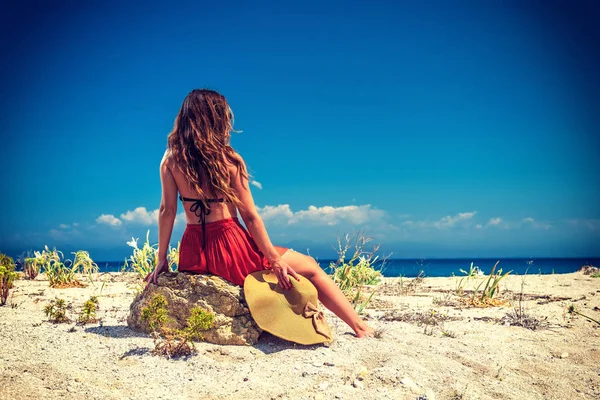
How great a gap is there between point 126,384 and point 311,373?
45.9 inches

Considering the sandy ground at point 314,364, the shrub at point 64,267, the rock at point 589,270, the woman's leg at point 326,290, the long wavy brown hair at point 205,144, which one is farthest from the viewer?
the rock at point 589,270

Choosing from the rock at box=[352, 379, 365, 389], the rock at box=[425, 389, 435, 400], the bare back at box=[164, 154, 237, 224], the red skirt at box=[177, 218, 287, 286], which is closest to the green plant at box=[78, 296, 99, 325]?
the red skirt at box=[177, 218, 287, 286]

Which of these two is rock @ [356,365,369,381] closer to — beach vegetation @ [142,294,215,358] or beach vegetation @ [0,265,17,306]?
beach vegetation @ [142,294,215,358]

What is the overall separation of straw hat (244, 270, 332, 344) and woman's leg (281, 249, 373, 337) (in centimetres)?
19

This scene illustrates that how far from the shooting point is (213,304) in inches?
151

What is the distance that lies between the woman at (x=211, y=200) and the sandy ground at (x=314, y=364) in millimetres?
573

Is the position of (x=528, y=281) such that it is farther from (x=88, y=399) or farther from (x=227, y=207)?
(x=88, y=399)

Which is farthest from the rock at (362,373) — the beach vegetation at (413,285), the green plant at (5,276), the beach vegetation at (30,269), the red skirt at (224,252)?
the beach vegetation at (30,269)

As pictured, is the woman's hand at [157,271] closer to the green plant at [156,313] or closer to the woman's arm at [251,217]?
the green plant at [156,313]

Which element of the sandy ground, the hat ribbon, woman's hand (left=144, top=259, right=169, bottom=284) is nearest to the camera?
the sandy ground

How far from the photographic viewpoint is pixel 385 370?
321 centimetres

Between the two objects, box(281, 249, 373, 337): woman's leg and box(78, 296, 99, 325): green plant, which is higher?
box(281, 249, 373, 337): woman's leg

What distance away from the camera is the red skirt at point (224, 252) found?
13.0ft

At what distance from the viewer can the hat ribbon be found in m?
3.74
